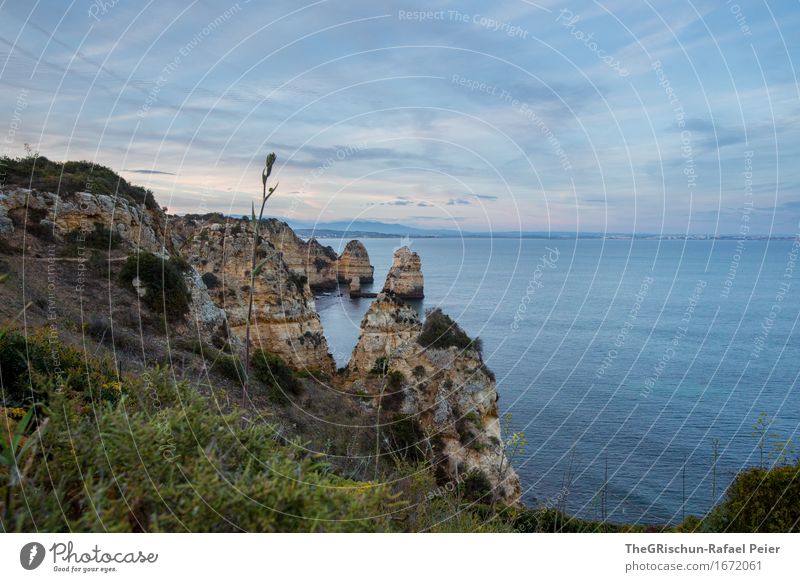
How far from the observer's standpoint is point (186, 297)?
20953mm

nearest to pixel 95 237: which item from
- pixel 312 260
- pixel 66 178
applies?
pixel 66 178

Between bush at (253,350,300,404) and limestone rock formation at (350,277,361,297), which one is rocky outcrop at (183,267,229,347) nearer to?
bush at (253,350,300,404)

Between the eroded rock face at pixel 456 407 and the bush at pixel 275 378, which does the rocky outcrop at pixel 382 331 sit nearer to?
the eroded rock face at pixel 456 407

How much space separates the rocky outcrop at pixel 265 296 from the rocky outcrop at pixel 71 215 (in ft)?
40.6

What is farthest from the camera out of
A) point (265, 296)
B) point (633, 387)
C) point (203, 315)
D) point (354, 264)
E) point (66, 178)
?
point (354, 264)

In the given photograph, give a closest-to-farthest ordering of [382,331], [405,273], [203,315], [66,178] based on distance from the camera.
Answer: [66,178] → [203,315] → [382,331] → [405,273]

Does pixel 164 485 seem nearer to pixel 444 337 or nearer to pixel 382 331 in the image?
pixel 444 337

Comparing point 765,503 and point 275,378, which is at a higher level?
point 765,503
